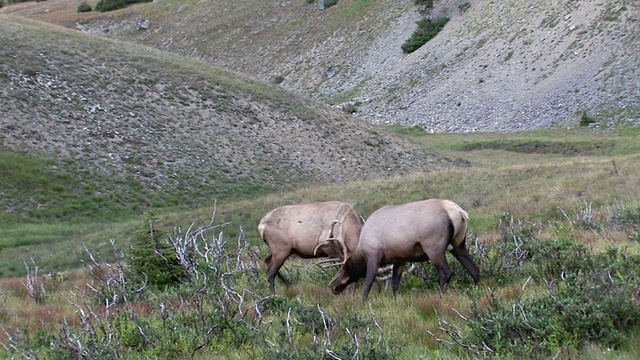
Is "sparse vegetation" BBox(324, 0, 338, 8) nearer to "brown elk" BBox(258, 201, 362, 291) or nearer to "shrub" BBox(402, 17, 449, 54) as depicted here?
"shrub" BBox(402, 17, 449, 54)

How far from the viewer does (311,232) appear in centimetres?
988

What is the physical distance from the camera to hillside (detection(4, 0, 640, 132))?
48125 mm

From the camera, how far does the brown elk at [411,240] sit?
8.17 meters

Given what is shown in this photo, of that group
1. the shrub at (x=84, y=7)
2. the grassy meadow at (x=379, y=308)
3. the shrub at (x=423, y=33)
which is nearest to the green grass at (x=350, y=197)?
the grassy meadow at (x=379, y=308)

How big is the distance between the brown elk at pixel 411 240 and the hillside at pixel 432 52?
38.4m

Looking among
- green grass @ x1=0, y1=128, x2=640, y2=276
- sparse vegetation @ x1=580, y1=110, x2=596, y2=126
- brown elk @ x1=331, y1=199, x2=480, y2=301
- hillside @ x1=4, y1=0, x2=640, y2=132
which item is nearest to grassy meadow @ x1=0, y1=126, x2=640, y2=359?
brown elk @ x1=331, y1=199, x2=480, y2=301

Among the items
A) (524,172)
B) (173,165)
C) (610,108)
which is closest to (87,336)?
(524,172)

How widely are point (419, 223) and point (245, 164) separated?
25037mm

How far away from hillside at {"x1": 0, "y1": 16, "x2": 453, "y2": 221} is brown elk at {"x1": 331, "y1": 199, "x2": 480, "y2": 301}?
20.3m

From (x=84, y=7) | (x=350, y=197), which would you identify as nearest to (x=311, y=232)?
(x=350, y=197)

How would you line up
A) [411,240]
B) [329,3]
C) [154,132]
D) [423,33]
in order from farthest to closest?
[329,3] < [423,33] < [154,132] < [411,240]

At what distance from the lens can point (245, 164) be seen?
108 ft

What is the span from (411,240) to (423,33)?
197ft

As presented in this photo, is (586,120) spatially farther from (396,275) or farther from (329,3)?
(329,3)
